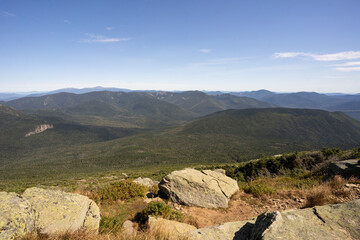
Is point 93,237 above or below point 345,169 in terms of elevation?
above

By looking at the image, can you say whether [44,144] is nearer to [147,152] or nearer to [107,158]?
[107,158]

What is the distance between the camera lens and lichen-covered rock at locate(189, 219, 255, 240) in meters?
5.63

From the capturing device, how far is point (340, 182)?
31.4 feet

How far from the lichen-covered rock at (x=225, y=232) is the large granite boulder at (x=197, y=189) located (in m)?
4.79

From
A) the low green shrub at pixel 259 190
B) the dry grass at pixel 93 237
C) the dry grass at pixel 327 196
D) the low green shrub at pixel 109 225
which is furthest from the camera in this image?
the low green shrub at pixel 259 190

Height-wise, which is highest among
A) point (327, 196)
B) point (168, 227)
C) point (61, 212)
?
point (61, 212)

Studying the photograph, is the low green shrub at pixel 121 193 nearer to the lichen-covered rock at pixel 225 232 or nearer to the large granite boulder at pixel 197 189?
the large granite boulder at pixel 197 189

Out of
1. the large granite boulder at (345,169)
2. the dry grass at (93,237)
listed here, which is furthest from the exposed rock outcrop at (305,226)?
the large granite boulder at (345,169)

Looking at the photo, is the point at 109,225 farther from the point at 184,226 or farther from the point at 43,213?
the point at 184,226

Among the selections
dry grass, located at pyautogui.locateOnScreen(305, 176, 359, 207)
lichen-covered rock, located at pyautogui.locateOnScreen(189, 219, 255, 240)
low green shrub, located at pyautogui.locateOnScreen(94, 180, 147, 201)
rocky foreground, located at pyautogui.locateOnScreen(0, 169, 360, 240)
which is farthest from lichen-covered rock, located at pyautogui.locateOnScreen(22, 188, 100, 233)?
dry grass, located at pyautogui.locateOnScreen(305, 176, 359, 207)

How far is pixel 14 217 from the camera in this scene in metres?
4.84

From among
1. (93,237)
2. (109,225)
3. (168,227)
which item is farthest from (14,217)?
(168,227)

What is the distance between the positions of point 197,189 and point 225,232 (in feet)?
19.3

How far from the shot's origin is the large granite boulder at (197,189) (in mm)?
10977
